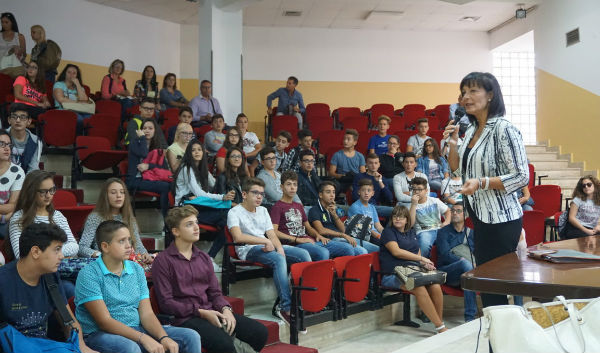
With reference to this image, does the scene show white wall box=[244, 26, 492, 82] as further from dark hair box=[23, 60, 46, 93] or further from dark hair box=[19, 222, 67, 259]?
dark hair box=[19, 222, 67, 259]

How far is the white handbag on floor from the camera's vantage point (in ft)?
5.11

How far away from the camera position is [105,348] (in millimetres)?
3096

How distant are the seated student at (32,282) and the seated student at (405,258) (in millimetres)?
3035

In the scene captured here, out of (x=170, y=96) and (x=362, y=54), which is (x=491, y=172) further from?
(x=362, y=54)

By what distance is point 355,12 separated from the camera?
11977mm

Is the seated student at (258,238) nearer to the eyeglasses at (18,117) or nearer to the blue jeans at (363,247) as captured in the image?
the blue jeans at (363,247)

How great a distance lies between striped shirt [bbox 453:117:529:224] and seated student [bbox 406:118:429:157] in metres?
5.90

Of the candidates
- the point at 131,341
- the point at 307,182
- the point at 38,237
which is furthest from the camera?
the point at 307,182

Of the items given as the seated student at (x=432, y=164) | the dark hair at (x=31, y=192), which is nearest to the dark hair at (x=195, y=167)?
the dark hair at (x=31, y=192)

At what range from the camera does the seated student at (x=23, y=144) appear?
18.2ft

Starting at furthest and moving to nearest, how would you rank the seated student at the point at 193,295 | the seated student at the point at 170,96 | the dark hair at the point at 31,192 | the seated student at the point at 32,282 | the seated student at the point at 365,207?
1. the seated student at the point at 170,96
2. the seated student at the point at 365,207
3. the dark hair at the point at 31,192
4. the seated student at the point at 193,295
5. the seated student at the point at 32,282

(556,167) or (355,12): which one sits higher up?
(355,12)

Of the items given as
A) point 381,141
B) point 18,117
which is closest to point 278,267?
point 18,117

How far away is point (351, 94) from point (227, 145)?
6.69 m
